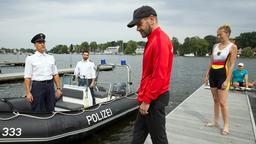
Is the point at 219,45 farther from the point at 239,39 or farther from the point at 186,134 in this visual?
the point at 239,39

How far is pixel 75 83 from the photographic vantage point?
7.00 m

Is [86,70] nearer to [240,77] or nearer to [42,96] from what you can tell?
[42,96]

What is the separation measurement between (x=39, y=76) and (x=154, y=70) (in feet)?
9.58

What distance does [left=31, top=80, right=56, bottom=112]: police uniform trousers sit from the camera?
14.7 ft


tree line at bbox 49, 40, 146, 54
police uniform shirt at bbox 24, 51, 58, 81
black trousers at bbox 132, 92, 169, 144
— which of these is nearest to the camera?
black trousers at bbox 132, 92, 169, 144

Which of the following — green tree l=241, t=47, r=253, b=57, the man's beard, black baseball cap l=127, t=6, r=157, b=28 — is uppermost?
green tree l=241, t=47, r=253, b=57

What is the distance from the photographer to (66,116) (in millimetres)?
4973

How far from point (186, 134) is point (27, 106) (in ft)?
12.4

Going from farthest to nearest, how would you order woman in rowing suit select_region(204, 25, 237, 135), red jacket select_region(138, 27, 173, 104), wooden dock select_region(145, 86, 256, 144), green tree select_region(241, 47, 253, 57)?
1. green tree select_region(241, 47, 253, 57)
2. wooden dock select_region(145, 86, 256, 144)
3. woman in rowing suit select_region(204, 25, 237, 135)
4. red jacket select_region(138, 27, 173, 104)

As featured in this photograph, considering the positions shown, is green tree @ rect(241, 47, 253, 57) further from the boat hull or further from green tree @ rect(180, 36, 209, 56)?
the boat hull

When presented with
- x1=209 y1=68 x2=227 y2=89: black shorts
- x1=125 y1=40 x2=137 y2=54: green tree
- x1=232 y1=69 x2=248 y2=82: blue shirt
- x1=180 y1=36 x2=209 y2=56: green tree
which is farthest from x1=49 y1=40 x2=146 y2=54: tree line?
x1=209 y1=68 x2=227 y2=89: black shorts

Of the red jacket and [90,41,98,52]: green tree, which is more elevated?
[90,41,98,52]: green tree

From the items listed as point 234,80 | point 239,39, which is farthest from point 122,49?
point 234,80

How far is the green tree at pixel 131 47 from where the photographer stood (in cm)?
12631
